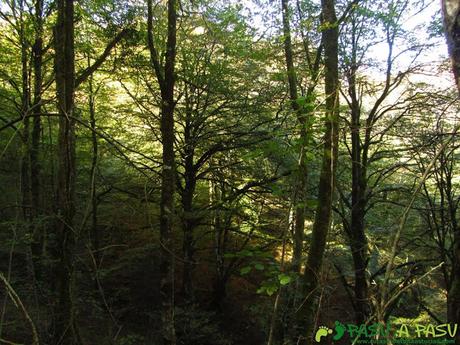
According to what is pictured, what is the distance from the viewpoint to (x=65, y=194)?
275cm

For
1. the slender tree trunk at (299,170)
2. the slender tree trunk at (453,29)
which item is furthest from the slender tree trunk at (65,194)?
the slender tree trunk at (453,29)

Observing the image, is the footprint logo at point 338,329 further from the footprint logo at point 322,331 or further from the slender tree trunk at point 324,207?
the slender tree trunk at point 324,207

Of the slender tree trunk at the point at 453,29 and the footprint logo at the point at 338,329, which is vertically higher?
the slender tree trunk at the point at 453,29

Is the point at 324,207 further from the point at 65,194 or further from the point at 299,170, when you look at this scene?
the point at 65,194

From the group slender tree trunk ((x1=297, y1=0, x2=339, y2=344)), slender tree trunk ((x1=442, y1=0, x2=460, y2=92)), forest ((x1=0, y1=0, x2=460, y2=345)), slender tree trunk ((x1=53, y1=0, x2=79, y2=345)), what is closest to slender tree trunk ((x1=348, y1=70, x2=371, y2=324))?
forest ((x1=0, y1=0, x2=460, y2=345))

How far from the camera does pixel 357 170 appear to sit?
8727 mm

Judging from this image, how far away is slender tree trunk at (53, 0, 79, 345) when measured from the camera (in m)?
2.69

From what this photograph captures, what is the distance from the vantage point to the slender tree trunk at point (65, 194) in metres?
2.69

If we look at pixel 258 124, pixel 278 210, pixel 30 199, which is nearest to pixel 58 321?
pixel 258 124

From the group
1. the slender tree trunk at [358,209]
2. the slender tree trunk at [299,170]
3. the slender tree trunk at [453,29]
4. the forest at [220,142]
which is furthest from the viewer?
the slender tree trunk at [358,209]

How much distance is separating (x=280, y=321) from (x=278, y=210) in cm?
574

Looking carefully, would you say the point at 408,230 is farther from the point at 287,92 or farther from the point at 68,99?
the point at 68,99

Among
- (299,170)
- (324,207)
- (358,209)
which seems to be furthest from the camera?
(358,209)

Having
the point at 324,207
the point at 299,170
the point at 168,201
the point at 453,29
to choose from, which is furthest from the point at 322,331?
the point at 168,201
